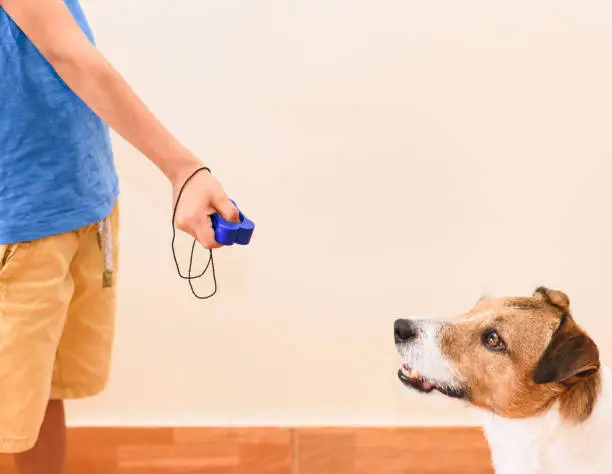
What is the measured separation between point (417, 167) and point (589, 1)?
491 millimetres

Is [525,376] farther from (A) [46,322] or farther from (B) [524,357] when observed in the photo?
(A) [46,322]

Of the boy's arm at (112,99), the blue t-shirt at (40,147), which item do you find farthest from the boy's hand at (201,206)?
the blue t-shirt at (40,147)

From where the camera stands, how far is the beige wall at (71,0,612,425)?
147cm

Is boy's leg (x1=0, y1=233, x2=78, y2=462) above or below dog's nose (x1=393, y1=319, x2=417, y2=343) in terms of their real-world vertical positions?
below

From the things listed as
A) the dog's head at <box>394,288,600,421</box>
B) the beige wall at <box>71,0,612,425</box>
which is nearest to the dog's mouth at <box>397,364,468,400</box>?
the dog's head at <box>394,288,600,421</box>

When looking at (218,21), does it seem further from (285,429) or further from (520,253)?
(285,429)

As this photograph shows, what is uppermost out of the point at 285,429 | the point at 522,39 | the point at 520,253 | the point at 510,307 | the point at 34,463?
the point at 522,39

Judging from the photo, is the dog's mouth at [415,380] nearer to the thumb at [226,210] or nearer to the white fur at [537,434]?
the white fur at [537,434]

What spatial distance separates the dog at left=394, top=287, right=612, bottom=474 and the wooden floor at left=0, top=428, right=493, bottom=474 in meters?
0.51

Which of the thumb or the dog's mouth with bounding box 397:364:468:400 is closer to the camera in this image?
the thumb

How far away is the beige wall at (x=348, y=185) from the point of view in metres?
1.47

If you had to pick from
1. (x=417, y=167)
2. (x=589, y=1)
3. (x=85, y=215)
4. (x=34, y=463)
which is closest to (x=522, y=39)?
(x=589, y=1)

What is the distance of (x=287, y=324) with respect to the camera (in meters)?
1.68

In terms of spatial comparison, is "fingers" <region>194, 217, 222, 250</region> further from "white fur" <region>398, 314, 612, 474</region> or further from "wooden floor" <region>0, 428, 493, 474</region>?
"wooden floor" <region>0, 428, 493, 474</region>
